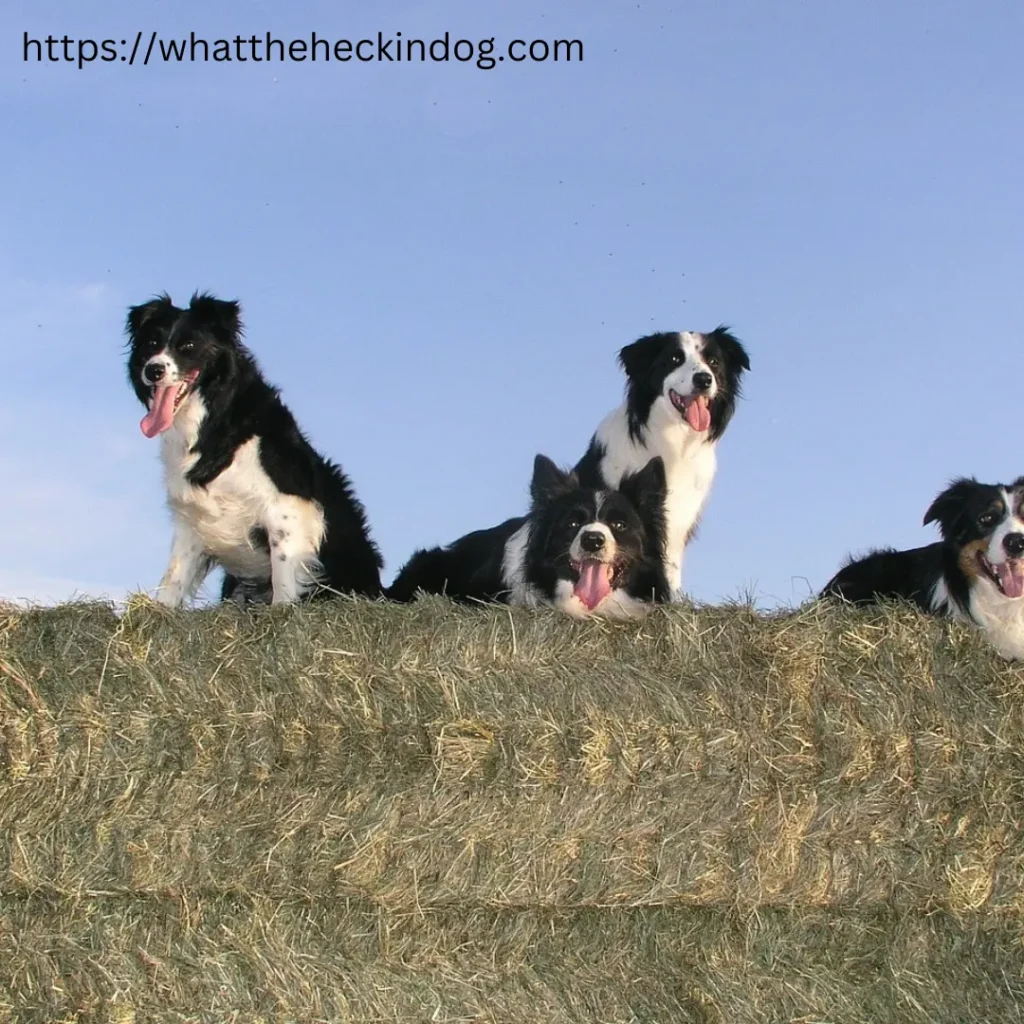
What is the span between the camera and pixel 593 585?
5.65 meters

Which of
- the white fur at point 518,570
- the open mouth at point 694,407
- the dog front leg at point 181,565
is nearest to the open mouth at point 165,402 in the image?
the dog front leg at point 181,565

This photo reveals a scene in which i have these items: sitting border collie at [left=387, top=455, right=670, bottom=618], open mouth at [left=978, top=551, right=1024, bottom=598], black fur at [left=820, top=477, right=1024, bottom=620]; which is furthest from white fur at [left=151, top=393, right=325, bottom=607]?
open mouth at [left=978, top=551, right=1024, bottom=598]

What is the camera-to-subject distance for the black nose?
5328 mm

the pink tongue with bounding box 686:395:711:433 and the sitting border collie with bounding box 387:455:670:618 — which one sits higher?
the pink tongue with bounding box 686:395:711:433

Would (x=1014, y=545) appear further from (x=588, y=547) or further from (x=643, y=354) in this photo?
(x=643, y=354)

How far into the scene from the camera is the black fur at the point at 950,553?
18.0ft

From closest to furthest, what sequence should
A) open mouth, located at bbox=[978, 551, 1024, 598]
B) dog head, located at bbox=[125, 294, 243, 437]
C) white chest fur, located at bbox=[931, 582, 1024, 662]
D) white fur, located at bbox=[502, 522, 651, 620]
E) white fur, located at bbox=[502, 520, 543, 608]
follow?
1. white chest fur, located at bbox=[931, 582, 1024, 662]
2. open mouth, located at bbox=[978, 551, 1024, 598]
3. white fur, located at bbox=[502, 522, 651, 620]
4. white fur, located at bbox=[502, 520, 543, 608]
5. dog head, located at bbox=[125, 294, 243, 437]

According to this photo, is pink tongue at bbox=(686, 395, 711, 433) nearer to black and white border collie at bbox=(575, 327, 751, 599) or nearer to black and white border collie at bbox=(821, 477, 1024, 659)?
black and white border collie at bbox=(575, 327, 751, 599)

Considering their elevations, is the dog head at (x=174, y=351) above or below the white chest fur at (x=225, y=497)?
above

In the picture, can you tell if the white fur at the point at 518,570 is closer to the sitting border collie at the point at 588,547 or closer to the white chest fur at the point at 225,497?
the sitting border collie at the point at 588,547

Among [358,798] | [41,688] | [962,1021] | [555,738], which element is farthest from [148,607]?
[962,1021]

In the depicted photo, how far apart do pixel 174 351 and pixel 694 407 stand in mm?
2621

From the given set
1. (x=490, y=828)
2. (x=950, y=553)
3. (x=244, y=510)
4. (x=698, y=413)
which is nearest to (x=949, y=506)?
(x=950, y=553)

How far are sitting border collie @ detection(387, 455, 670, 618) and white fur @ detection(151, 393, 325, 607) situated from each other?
40.1 inches
